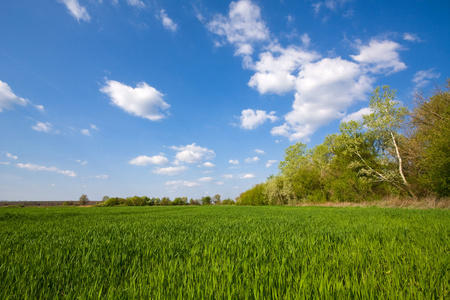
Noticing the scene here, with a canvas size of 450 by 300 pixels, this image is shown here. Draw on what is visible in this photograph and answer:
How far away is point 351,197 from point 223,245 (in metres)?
30.4

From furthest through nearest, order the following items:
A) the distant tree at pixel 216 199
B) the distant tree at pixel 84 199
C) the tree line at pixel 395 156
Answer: the distant tree at pixel 216 199 → the distant tree at pixel 84 199 → the tree line at pixel 395 156

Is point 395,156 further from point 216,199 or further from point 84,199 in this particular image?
point 84,199

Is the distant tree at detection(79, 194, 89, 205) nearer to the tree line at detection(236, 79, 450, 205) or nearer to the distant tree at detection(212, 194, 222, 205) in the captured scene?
the distant tree at detection(212, 194, 222, 205)

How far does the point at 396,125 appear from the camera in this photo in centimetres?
1959

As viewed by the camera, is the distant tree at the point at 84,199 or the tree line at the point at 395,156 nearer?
the tree line at the point at 395,156

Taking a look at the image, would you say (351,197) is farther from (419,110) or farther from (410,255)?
(410,255)

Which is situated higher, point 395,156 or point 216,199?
point 395,156

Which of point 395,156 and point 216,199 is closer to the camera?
point 395,156

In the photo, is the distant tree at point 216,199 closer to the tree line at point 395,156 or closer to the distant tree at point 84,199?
the distant tree at point 84,199

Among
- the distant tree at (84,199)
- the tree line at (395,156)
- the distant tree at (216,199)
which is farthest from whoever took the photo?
the distant tree at (216,199)

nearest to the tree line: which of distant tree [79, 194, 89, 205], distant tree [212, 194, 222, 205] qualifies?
distant tree [212, 194, 222, 205]

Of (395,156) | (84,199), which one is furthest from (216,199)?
(395,156)

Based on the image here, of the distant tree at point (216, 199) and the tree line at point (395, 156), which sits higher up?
the tree line at point (395, 156)

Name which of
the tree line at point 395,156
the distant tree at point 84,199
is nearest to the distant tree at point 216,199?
the distant tree at point 84,199
